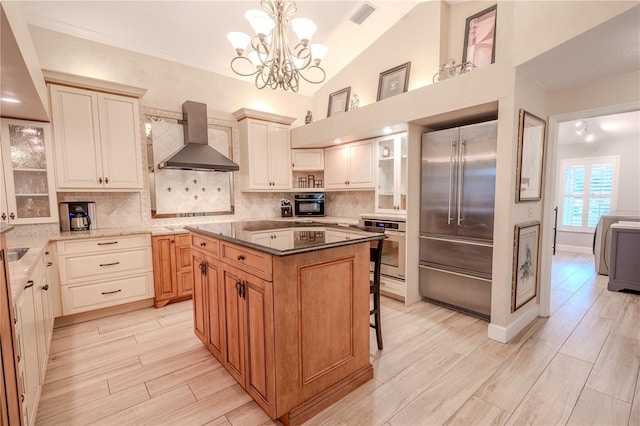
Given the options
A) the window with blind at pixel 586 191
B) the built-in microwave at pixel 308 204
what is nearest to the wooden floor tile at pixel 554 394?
the built-in microwave at pixel 308 204

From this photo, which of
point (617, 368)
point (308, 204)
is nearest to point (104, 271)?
point (308, 204)

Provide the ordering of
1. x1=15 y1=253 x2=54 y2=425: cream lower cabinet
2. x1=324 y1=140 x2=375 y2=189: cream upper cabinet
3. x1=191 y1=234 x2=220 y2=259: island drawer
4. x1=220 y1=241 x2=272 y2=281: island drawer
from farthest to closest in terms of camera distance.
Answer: x1=324 y1=140 x2=375 y2=189: cream upper cabinet < x1=191 y1=234 x2=220 y2=259: island drawer < x1=220 y1=241 x2=272 y2=281: island drawer < x1=15 y1=253 x2=54 y2=425: cream lower cabinet

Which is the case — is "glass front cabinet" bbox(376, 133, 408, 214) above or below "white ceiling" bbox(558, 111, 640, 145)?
below

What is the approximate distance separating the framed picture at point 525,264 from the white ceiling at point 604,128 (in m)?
3.01

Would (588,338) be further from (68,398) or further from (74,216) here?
(74,216)

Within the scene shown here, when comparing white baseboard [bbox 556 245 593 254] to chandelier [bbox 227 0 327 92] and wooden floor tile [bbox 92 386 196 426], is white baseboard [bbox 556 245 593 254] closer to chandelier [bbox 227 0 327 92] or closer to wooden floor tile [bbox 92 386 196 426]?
chandelier [bbox 227 0 327 92]

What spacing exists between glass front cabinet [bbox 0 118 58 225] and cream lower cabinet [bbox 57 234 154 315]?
483mm

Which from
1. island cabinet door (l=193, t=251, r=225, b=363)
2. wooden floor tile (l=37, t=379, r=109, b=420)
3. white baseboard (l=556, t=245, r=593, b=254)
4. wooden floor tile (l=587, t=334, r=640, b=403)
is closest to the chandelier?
island cabinet door (l=193, t=251, r=225, b=363)

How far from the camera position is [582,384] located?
1.94 m

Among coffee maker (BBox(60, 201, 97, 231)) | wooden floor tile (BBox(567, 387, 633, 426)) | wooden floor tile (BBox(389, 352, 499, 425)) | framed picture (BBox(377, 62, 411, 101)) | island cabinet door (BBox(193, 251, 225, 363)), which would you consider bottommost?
wooden floor tile (BBox(389, 352, 499, 425))

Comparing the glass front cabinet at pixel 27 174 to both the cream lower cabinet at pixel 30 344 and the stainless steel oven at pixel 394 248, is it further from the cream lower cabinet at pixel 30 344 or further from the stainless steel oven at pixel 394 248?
the stainless steel oven at pixel 394 248

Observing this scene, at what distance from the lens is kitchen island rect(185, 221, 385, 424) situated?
1.55 meters

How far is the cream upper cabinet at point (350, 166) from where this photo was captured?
4.08 m

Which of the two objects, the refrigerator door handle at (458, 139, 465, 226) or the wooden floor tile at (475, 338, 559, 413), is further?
the refrigerator door handle at (458, 139, 465, 226)
